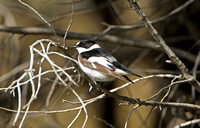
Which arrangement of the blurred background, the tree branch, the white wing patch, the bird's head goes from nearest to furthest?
the tree branch
the white wing patch
the bird's head
the blurred background

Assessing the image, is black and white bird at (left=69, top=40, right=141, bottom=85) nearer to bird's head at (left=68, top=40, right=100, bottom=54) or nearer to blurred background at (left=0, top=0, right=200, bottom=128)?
bird's head at (left=68, top=40, right=100, bottom=54)

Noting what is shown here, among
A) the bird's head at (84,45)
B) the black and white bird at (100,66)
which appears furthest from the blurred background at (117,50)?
the black and white bird at (100,66)

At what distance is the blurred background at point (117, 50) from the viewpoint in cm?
452

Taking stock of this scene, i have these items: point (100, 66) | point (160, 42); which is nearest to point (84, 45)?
point (100, 66)

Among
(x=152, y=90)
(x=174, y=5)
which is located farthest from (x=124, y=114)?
(x=174, y=5)

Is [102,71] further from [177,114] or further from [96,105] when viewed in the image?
[96,105]

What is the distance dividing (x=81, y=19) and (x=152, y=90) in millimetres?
2227

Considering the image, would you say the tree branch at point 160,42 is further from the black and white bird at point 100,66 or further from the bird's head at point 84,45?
the bird's head at point 84,45

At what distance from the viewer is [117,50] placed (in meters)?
5.35

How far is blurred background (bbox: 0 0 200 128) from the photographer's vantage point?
452 cm

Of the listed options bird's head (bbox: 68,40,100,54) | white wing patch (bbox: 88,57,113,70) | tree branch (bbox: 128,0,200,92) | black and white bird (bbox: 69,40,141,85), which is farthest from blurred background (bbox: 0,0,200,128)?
tree branch (bbox: 128,0,200,92)

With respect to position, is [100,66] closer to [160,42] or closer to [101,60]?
[101,60]

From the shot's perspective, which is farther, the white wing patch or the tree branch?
the white wing patch

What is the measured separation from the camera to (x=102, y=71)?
303cm
